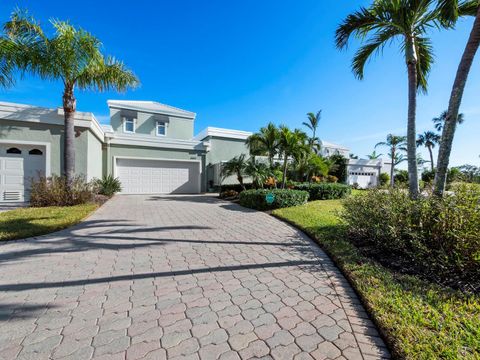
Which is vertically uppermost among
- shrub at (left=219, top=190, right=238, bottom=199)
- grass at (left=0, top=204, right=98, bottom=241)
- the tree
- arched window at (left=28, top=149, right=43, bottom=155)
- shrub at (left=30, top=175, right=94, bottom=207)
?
arched window at (left=28, top=149, right=43, bottom=155)

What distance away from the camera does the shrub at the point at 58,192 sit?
334 inches

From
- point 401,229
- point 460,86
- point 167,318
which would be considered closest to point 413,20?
point 460,86

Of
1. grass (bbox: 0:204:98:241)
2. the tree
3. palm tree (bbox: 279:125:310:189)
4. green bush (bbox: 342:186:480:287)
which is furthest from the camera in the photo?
the tree

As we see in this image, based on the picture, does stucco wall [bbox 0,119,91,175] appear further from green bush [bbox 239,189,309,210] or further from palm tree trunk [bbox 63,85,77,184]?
green bush [bbox 239,189,309,210]

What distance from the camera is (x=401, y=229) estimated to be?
4.03 m

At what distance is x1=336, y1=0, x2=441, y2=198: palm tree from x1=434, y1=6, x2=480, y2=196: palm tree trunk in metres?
0.57

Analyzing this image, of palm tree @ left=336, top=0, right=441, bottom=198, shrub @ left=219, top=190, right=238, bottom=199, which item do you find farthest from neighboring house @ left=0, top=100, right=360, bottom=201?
palm tree @ left=336, top=0, right=441, bottom=198

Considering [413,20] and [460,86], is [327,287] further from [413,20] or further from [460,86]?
[413,20]

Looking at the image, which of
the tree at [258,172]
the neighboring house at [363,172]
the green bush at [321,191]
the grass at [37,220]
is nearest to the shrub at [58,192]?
the grass at [37,220]

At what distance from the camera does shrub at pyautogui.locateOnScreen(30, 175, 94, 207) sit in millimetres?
8492

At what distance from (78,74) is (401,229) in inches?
441

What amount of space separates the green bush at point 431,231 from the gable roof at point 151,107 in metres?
18.5

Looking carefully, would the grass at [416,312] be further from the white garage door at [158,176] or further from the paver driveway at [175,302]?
the white garage door at [158,176]

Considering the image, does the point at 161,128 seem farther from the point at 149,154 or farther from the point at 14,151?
the point at 14,151
